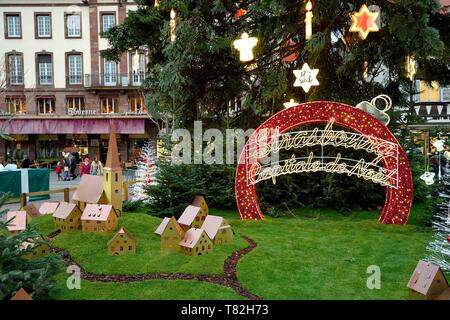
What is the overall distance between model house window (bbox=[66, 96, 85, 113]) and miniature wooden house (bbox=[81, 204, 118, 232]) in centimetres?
2764

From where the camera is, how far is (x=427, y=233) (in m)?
10.3

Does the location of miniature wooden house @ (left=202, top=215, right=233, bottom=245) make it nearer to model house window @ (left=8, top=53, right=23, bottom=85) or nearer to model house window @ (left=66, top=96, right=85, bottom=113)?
model house window @ (left=66, top=96, right=85, bottom=113)

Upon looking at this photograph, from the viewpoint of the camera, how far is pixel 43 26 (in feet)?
117

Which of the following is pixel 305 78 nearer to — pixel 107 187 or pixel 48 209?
pixel 107 187

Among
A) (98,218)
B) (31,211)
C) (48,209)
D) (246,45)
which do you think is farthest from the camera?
(48,209)

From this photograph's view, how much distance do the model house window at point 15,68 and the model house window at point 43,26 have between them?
2361 millimetres

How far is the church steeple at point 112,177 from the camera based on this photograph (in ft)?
32.2

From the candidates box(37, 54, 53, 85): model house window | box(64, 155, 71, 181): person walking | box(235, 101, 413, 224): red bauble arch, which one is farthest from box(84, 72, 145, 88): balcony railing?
box(235, 101, 413, 224): red bauble arch

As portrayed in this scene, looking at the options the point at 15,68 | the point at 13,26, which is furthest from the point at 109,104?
the point at 13,26

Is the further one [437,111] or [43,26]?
[43,26]

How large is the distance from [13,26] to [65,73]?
563 cm

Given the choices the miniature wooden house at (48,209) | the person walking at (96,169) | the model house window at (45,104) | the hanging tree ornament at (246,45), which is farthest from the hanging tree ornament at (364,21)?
the model house window at (45,104)

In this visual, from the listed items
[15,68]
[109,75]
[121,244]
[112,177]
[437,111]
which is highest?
[15,68]

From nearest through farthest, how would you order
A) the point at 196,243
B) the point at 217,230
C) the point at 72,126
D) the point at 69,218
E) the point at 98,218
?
the point at 196,243
the point at 217,230
the point at 98,218
the point at 69,218
the point at 72,126
